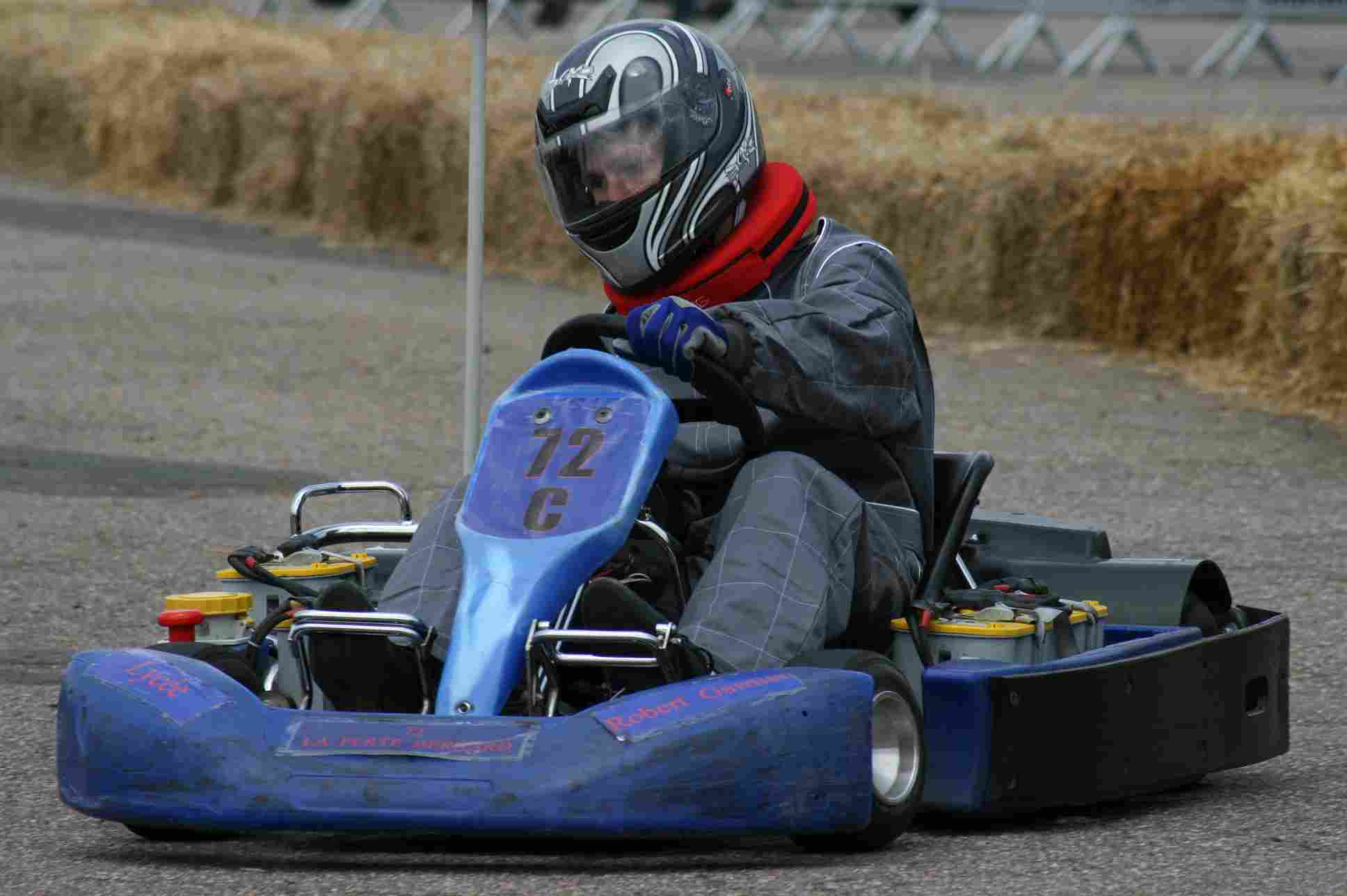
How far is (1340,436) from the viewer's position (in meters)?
8.65

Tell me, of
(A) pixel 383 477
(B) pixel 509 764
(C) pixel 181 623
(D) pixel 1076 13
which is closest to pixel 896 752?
(B) pixel 509 764

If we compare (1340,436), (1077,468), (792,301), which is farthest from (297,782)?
(1340,436)

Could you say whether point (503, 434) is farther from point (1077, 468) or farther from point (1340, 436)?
point (1340, 436)

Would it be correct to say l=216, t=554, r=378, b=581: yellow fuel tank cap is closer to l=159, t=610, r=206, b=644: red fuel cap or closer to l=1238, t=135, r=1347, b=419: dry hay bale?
l=159, t=610, r=206, b=644: red fuel cap

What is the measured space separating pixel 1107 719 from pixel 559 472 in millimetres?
1009

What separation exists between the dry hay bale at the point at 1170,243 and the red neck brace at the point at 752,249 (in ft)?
18.3

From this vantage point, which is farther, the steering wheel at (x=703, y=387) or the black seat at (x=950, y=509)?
the black seat at (x=950, y=509)

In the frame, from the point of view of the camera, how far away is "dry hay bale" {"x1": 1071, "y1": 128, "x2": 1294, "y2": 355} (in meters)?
9.98

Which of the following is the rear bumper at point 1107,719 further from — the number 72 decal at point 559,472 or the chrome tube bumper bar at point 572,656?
the number 72 decal at point 559,472

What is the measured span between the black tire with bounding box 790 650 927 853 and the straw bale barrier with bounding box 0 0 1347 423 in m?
5.52

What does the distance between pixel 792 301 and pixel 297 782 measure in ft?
4.05

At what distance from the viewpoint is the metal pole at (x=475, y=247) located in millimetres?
5281

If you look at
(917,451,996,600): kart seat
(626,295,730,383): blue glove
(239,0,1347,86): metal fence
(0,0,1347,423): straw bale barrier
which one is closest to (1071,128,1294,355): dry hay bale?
(0,0,1347,423): straw bale barrier

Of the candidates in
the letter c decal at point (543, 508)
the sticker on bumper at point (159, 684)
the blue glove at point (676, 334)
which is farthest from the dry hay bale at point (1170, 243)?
the sticker on bumper at point (159, 684)
